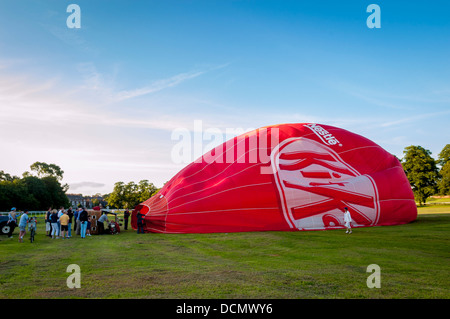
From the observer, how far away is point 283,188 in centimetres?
1756

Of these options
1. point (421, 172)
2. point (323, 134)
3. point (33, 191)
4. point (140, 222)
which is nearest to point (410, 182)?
point (421, 172)

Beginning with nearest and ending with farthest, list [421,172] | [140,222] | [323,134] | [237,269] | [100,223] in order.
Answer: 1. [237,269]
2. [140,222]
3. [100,223]
4. [323,134]
5. [421,172]

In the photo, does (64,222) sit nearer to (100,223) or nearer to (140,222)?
(100,223)

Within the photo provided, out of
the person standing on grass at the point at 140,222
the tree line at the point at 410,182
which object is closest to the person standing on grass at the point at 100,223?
the person standing on grass at the point at 140,222

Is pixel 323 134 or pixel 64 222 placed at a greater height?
pixel 323 134

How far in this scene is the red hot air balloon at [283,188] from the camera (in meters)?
17.1

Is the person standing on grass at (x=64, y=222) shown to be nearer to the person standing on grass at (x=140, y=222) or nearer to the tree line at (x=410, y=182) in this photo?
the person standing on grass at (x=140, y=222)

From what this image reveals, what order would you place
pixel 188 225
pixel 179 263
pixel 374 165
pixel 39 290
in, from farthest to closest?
pixel 374 165, pixel 188 225, pixel 179 263, pixel 39 290

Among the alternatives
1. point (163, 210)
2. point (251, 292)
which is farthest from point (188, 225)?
point (251, 292)

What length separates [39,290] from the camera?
20.8 ft

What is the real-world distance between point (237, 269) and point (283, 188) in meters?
9.98

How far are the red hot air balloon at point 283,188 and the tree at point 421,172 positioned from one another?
43.0 metres

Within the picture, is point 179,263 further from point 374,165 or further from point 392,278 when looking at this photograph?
point 374,165
